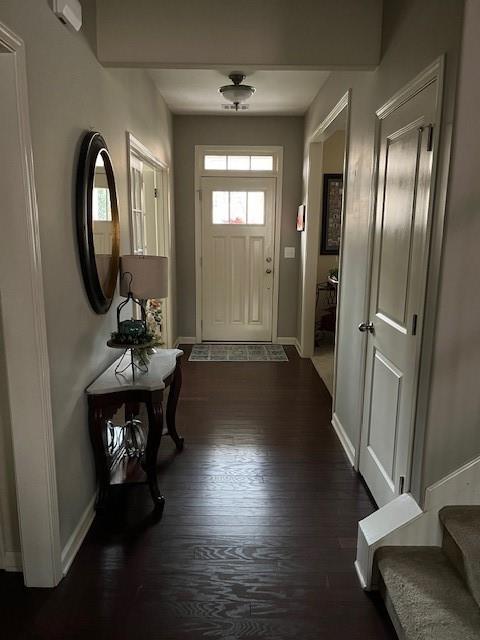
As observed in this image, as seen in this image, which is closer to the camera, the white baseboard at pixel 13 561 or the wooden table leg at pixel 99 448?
the white baseboard at pixel 13 561

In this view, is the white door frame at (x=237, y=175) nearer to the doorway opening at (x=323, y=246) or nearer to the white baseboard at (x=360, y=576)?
the doorway opening at (x=323, y=246)

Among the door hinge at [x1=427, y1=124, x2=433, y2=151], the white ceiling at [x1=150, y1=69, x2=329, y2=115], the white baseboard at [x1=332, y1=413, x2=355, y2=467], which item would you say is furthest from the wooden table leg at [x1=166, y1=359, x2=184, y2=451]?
the white ceiling at [x1=150, y1=69, x2=329, y2=115]

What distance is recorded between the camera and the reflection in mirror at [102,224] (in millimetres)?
2293

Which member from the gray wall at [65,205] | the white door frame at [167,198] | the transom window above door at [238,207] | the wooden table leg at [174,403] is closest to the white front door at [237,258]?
the transom window above door at [238,207]

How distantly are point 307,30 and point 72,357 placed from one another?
191 centimetres

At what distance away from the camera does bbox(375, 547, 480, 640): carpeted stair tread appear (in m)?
1.47

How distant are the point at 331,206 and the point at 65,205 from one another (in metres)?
4.16

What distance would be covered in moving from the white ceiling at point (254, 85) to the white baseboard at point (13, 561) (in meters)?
3.27

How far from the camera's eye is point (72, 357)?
203 cm

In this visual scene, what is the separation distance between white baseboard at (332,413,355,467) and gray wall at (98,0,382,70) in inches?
85.2

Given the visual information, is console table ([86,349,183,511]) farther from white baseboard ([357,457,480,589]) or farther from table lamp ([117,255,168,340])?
white baseboard ([357,457,480,589])

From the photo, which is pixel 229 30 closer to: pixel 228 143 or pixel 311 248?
pixel 311 248

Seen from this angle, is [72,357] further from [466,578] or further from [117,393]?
[466,578]

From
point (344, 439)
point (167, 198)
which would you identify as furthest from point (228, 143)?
point (344, 439)
